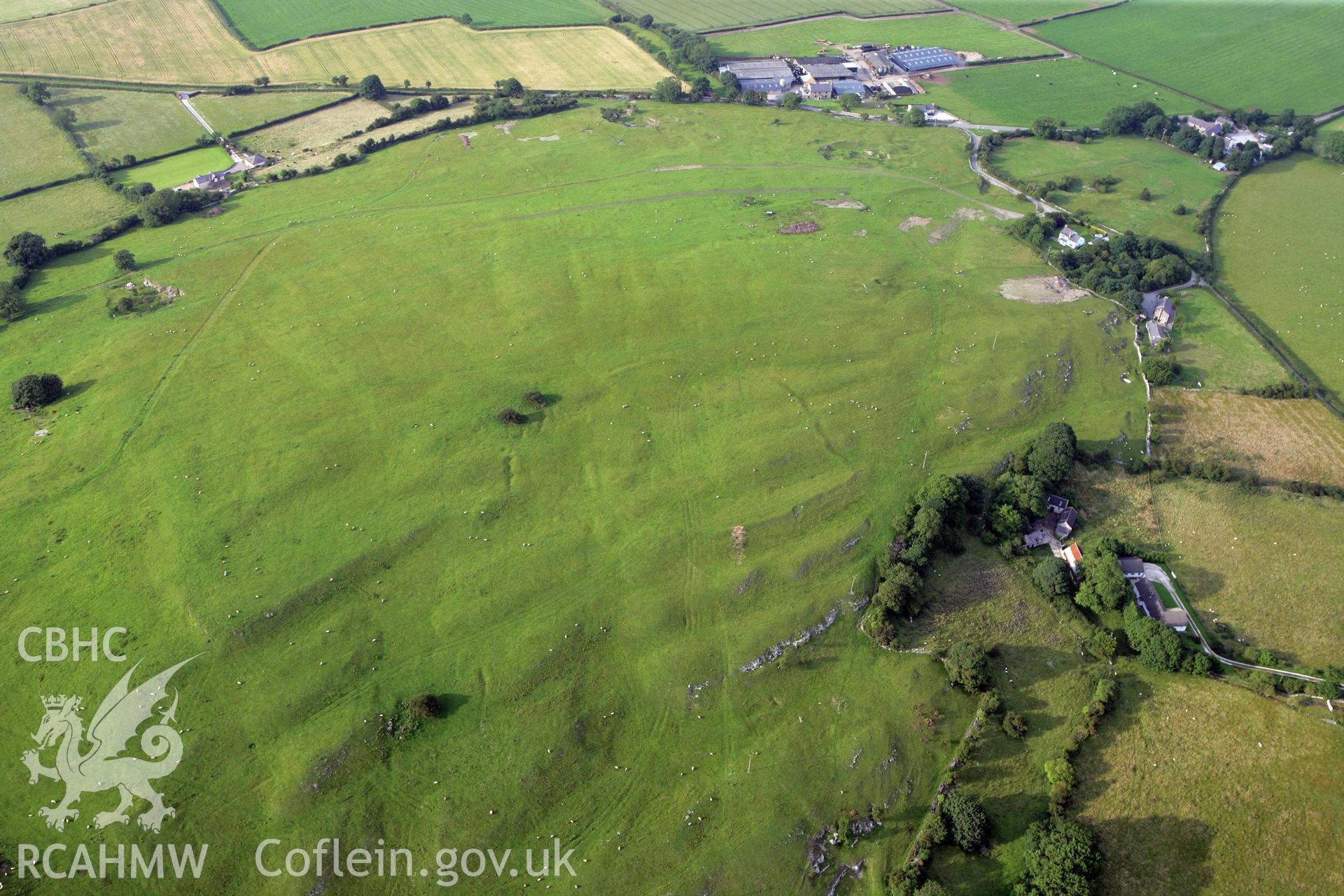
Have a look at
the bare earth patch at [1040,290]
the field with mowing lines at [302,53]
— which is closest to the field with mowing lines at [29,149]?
the field with mowing lines at [302,53]

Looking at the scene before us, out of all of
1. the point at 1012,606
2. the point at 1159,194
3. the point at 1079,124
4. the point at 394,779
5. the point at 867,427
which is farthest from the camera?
the point at 1079,124

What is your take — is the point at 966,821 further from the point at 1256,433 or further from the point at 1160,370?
the point at 1160,370

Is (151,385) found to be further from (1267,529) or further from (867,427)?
(1267,529)

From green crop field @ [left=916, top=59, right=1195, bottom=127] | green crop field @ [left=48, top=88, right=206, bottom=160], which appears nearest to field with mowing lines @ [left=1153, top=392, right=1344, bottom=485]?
green crop field @ [left=916, top=59, right=1195, bottom=127]

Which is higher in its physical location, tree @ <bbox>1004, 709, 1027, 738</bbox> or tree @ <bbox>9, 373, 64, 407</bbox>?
tree @ <bbox>9, 373, 64, 407</bbox>

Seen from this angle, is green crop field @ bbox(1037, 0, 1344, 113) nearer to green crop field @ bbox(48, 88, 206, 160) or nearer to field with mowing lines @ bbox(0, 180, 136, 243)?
green crop field @ bbox(48, 88, 206, 160)

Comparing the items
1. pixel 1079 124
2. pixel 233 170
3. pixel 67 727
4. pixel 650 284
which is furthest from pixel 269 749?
pixel 1079 124

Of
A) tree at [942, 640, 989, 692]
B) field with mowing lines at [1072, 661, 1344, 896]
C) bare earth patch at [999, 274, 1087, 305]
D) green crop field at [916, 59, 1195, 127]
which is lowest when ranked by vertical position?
field with mowing lines at [1072, 661, 1344, 896]
